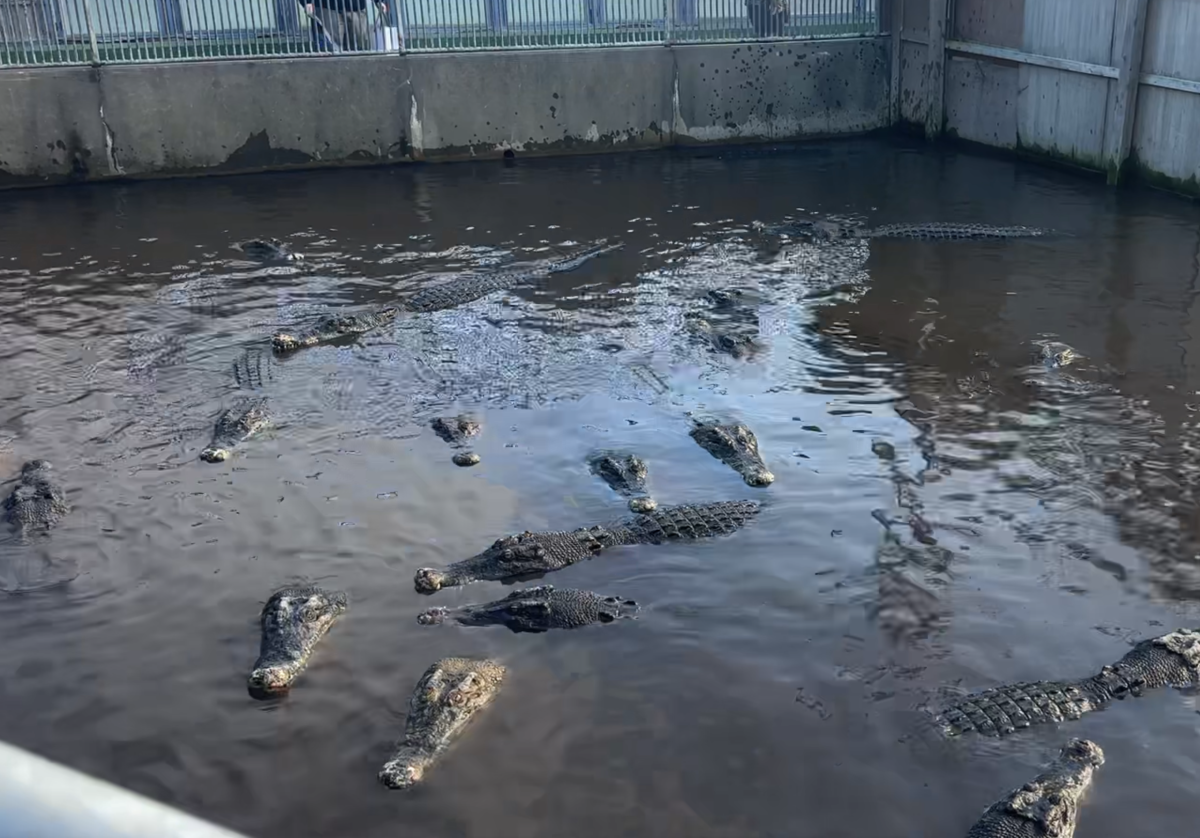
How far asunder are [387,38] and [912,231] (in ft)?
26.2

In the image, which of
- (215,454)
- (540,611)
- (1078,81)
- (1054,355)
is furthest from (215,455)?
(1078,81)

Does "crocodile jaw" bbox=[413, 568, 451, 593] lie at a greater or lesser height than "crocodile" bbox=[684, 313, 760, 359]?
lesser

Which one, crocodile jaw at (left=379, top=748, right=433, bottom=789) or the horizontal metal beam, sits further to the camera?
the horizontal metal beam

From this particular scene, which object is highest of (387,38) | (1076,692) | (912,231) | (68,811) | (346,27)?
(346,27)

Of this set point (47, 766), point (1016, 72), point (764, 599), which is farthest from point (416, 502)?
point (1016, 72)

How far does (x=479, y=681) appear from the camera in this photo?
4.96m

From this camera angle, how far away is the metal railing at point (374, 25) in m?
14.7

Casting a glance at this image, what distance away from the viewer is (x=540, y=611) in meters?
5.48

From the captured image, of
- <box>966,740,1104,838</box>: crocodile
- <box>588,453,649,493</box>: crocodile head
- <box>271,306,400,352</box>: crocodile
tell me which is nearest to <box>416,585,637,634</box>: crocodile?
<box>588,453,649,493</box>: crocodile head

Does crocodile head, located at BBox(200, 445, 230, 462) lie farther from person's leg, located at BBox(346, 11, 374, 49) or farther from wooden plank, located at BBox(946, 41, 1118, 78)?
wooden plank, located at BBox(946, 41, 1118, 78)

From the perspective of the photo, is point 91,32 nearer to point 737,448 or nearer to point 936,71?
point 936,71

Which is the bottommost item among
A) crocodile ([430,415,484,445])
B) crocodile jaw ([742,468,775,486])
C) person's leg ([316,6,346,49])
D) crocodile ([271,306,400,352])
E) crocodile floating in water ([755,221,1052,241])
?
crocodile jaw ([742,468,775,486])

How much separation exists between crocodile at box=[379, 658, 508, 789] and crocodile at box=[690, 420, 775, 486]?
7.55 ft

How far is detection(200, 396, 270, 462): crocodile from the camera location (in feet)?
23.8
